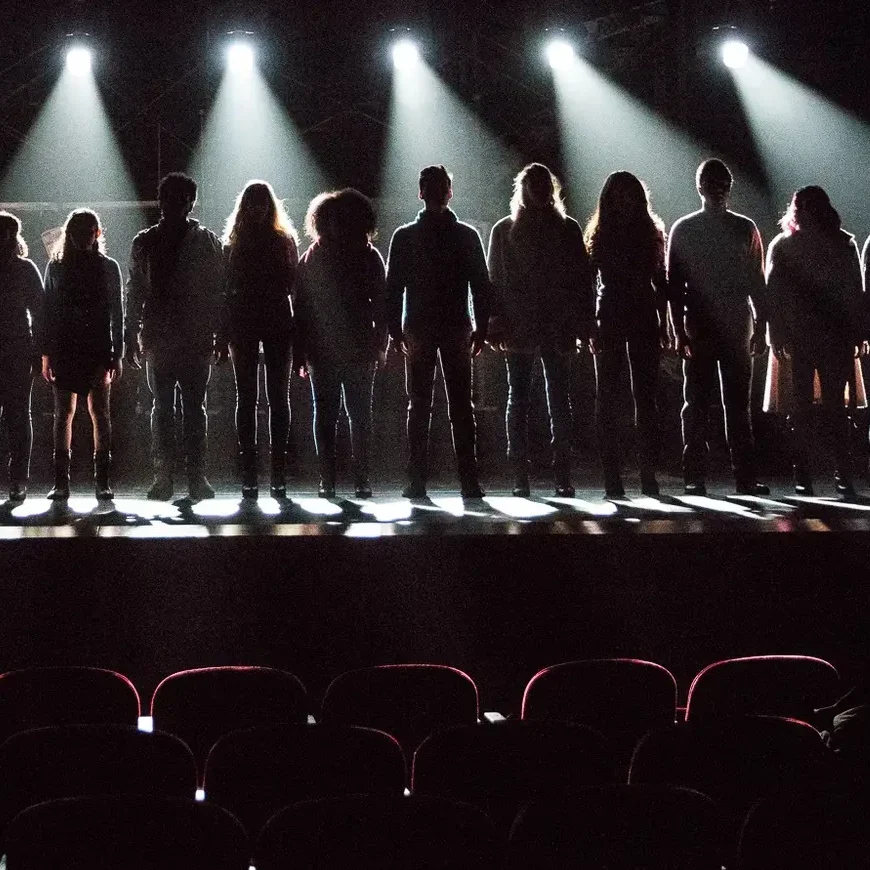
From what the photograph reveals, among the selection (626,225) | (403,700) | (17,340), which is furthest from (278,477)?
(403,700)

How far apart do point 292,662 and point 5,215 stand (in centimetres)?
287

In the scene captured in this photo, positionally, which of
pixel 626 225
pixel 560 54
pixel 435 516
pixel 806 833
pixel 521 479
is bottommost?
pixel 806 833

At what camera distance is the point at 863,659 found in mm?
4082

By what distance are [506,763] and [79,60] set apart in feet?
25.6

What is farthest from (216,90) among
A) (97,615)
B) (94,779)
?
(94,779)

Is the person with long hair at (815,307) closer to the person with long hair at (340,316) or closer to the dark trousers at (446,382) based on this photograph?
the dark trousers at (446,382)

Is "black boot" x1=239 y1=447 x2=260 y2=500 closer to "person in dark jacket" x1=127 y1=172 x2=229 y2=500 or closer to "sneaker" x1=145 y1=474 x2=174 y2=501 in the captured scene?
"person in dark jacket" x1=127 y1=172 x2=229 y2=500

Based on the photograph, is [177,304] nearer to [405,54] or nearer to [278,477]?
[278,477]

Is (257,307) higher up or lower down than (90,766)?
higher up

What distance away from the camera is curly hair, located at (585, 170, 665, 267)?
5.00 meters

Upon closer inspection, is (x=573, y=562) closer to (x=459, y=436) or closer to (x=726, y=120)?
(x=459, y=436)

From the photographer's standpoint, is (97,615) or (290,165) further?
(290,165)

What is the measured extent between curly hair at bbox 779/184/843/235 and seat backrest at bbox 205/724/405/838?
12.8 feet

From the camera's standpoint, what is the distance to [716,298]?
5062mm
